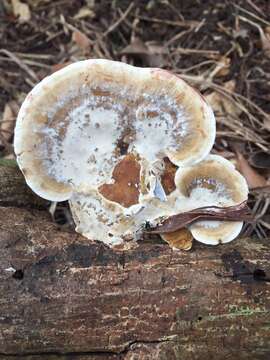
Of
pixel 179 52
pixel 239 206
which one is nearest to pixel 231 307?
pixel 239 206

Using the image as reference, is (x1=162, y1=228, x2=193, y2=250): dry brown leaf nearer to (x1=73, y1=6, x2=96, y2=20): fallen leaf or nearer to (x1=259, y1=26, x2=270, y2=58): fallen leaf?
(x1=259, y1=26, x2=270, y2=58): fallen leaf

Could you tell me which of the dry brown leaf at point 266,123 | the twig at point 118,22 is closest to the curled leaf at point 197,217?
the dry brown leaf at point 266,123

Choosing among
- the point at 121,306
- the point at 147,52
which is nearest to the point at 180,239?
the point at 121,306

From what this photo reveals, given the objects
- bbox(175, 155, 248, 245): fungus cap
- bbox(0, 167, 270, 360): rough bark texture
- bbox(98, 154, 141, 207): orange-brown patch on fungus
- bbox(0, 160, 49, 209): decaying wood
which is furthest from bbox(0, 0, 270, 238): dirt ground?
bbox(0, 167, 270, 360): rough bark texture

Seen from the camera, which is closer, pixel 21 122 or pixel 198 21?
pixel 21 122

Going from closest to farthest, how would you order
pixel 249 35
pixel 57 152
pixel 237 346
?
pixel 237 346 → pixel 57 152 → pixel 249 35

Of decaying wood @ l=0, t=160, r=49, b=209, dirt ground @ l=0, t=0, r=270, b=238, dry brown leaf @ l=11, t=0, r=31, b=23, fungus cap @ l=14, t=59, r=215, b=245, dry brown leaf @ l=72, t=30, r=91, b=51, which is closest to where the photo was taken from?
fungus cap @ l=14, t=59, r=215, b=245

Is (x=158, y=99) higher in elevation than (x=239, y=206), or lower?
higher

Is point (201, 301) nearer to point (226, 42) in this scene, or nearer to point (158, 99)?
point (158, 99)
